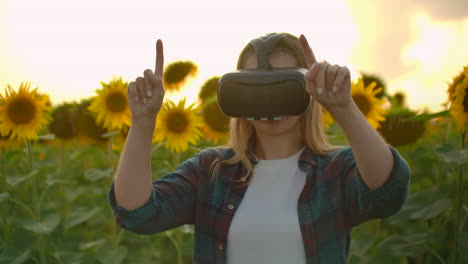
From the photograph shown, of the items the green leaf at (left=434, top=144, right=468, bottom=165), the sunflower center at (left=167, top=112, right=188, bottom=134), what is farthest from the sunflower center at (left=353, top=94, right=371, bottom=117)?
the sunflower center at (left=167, top=112, right=188, bottom=134)

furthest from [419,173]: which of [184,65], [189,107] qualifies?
[184,65]

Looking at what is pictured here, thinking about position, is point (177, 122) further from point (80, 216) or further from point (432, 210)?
point (432, 210)

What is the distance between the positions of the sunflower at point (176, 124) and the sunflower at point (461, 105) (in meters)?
1.17

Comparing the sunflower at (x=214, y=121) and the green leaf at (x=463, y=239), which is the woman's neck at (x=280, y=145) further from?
the sunflower at (x=214, y=121)

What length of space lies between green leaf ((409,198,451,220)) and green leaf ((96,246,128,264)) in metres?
1.33

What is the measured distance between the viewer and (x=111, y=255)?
7.89 ft

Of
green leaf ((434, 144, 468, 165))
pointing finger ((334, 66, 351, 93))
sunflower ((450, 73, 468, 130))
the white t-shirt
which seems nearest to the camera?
pointing finger ((334, 66, 351, 93))

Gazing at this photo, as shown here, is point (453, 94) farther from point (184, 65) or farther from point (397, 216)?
point (184, 65)

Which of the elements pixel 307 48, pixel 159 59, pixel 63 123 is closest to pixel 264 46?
pixel 307 48

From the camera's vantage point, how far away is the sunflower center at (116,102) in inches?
106

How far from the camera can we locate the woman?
133cm

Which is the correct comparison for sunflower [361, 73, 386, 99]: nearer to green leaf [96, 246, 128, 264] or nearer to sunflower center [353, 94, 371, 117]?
sunflower center [353, 94, 371, 117]

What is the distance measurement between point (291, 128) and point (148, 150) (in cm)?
46

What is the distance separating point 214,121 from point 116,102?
58cm
